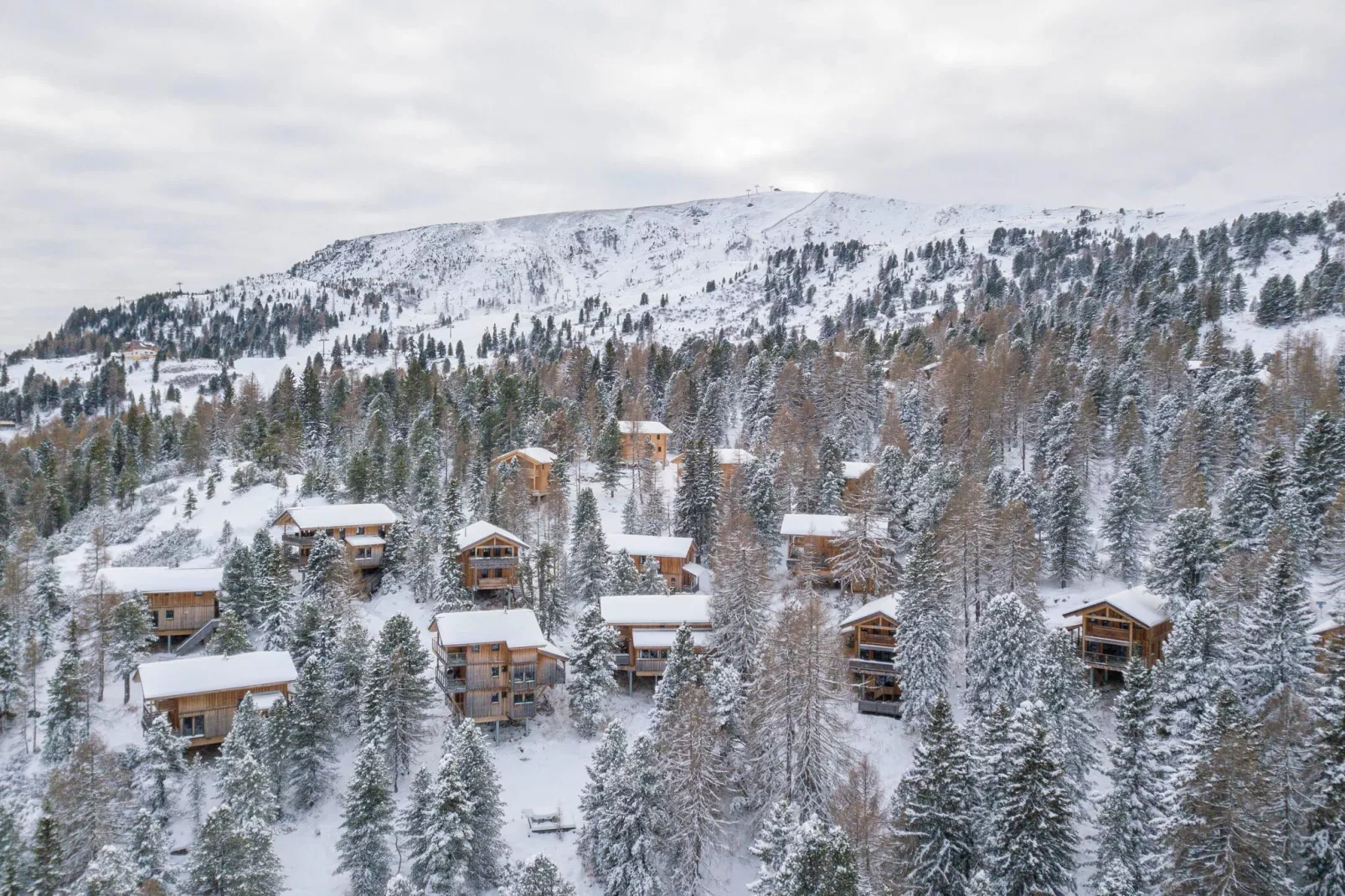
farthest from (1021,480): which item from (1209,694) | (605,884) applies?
(605,884)

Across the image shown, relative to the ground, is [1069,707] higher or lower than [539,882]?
higher

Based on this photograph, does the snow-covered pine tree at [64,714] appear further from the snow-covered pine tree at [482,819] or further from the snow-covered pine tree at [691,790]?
the snow-covered pine tree at [691,790]

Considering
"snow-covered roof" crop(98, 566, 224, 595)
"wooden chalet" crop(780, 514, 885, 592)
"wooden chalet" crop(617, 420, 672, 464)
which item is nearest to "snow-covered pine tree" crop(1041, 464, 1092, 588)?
"wooden chalet" crop(780, 514, 885, 592)

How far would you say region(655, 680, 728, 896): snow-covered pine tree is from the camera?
1296 inches

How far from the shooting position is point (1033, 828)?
28.2 m

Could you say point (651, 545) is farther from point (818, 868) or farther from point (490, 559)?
point (818, 868)

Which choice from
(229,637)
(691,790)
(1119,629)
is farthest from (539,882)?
(1119,629)

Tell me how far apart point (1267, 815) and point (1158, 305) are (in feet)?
346

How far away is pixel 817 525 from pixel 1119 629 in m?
21.6

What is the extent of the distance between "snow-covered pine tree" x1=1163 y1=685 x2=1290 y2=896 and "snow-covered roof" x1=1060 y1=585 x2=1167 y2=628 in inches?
781

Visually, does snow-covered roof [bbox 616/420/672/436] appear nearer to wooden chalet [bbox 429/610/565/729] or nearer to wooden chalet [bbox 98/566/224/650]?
wooden chalet [bbox 429/610/565/729]

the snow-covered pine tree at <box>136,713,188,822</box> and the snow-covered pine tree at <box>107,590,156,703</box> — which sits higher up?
the snow-covered pine tree at <box>107,590,156,703</box>

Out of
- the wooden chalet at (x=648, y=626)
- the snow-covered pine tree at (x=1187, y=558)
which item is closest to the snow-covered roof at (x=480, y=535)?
the wooden chalet at (x=648, y=626)

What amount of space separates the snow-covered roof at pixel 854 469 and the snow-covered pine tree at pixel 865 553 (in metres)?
10.2
